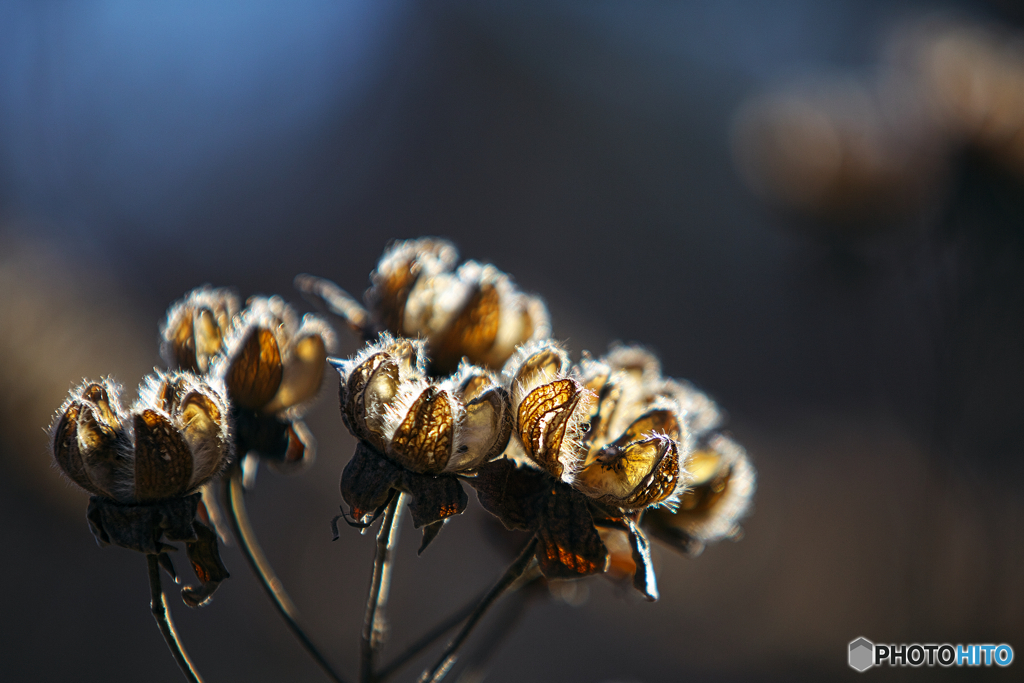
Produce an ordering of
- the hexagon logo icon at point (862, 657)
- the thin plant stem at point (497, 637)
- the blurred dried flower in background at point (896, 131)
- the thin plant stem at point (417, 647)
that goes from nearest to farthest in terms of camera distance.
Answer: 1. the thin plant stem at point (417, 647)
2. the thin plant stem at point (497, 637)
3. the hexagon logo icon at point (862, 657)
4. the blurred dried flower in background at point (896, 131)

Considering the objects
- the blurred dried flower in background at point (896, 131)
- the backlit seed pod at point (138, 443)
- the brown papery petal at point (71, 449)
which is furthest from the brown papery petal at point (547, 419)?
the blurred dried flower in background at point (896, 131)

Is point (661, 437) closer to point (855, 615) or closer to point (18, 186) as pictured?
point (855, 615)

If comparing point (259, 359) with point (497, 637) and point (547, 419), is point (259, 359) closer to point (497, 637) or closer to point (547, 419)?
point (547, 419)

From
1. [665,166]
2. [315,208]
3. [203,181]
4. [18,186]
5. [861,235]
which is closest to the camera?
[861,235]

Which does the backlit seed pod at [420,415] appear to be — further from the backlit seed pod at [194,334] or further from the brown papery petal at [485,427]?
the backlit seed pod at [194,334]

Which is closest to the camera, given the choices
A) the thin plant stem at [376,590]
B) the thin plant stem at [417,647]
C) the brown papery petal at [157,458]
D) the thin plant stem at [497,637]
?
the brown papery petal at [157,458]

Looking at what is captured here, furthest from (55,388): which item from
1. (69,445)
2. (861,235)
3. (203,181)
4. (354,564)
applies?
(203,181)

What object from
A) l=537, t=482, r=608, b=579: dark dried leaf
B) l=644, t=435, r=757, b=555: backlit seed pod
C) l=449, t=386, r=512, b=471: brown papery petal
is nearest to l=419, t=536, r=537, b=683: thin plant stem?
l=537, t=482, r=608, b=579: dark dried leaf

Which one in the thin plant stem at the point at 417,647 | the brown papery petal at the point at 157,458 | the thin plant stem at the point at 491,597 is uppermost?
the brown papery petal at the point at 157,458

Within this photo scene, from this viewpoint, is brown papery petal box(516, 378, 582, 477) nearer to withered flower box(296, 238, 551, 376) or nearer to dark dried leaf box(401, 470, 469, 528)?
dark dried leaf box(401, 470, 469, 528)
